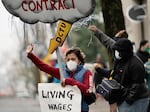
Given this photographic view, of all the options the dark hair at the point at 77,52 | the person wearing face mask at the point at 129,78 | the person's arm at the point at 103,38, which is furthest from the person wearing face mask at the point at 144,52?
the dark hair at the point at 77,52

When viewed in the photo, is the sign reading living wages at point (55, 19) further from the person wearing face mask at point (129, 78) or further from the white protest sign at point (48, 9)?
the person wearing face mask at point (129, 78)

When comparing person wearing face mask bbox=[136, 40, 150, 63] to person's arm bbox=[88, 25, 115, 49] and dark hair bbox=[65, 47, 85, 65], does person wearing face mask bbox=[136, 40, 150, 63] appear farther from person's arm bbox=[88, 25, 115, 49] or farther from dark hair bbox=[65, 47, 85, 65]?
dark hair bbox=[65, 47, 85, 65]

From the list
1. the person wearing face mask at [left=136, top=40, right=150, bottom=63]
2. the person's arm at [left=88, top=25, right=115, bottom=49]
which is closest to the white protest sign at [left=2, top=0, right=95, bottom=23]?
the person's arm at [left=88, top=25, right=115, bottom=49]

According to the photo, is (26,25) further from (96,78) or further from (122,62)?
(96,78)

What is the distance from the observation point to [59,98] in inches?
409

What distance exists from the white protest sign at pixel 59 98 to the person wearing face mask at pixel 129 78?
1.91 feet

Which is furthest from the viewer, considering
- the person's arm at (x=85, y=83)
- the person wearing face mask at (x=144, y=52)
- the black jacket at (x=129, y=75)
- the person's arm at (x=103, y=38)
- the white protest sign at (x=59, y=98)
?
the person wearing face mask at (x=144, y=52)

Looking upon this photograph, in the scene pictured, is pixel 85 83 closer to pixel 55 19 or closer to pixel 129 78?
pixel 129 78

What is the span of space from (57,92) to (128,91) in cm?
97

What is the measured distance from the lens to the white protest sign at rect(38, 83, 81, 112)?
33.6 feet

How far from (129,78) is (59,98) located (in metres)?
0.99

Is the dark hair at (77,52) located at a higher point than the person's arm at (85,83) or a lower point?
higher

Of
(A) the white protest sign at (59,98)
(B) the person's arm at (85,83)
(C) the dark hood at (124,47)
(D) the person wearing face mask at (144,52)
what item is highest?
(C) the dark hood at (124,47)

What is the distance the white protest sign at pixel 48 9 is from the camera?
10.1 m
